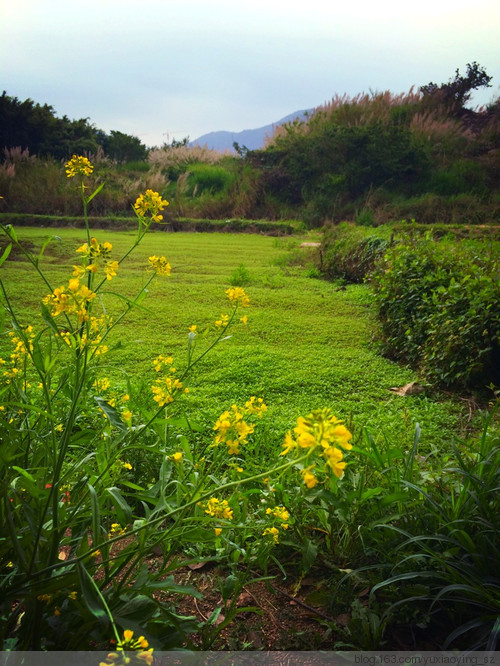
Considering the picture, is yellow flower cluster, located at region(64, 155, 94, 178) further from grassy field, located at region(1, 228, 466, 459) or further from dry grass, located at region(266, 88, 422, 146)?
dry grass, located at region(266, 88, 422, 146)

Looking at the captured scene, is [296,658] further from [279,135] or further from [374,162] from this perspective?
[279,135]

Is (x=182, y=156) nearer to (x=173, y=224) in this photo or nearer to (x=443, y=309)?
(x=173, y=224)

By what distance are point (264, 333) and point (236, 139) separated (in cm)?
184

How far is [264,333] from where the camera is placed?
2.77 metres

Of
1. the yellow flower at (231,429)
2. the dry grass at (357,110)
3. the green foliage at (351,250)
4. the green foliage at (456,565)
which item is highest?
the dry grass at (357,110)

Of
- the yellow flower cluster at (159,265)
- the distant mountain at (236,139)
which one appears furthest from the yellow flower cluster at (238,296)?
the distant mountain at (236,139)

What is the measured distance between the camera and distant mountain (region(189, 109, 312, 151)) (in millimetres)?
3725

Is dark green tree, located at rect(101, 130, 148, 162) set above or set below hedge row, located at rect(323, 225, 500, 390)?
above

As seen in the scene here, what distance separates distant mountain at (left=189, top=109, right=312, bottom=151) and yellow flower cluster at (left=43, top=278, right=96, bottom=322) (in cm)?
330

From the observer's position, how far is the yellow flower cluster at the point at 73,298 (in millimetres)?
605

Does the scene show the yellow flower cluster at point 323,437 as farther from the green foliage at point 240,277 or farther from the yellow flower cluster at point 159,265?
the green foliage at point 240,277

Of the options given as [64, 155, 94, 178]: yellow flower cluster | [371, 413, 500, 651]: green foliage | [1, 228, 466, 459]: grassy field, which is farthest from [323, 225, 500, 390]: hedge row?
[64, 155, 94, 178]: yellow flower cluster

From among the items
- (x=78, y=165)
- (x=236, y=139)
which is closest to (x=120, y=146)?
(x=236, y=139)

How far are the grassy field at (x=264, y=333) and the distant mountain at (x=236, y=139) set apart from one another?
2.26 feet
